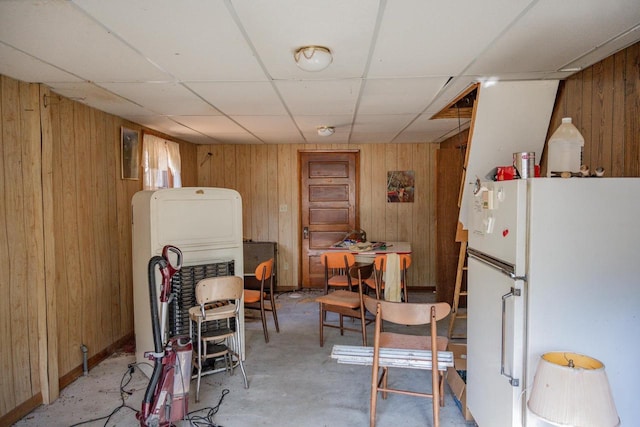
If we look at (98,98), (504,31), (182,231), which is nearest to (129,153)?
(98,98)

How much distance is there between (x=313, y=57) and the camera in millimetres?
2287

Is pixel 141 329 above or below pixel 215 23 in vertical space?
below

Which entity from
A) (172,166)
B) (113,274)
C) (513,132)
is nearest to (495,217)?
(513,132)

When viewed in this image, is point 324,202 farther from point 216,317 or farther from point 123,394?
point 123,394

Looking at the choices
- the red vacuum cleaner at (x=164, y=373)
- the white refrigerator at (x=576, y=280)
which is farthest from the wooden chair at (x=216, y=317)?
the white refrigerator at (x=576, y=280)

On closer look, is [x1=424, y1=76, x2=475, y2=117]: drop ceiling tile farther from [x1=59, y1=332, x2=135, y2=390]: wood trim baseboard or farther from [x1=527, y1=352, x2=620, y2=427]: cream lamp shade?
[x1=59, y1=332, x2=135, y2=390]: wood trim baseboard

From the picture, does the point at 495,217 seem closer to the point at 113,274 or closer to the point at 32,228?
the point at 32,228

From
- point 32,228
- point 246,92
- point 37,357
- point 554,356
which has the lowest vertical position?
point 37,357

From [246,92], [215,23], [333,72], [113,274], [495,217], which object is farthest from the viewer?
[113,274]

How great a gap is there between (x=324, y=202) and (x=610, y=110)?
14.5 ft

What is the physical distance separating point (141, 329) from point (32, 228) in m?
1.18

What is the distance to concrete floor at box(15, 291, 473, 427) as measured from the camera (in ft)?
9.04

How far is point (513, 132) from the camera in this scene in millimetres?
3076

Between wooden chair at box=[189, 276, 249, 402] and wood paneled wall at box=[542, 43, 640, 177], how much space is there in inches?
106
